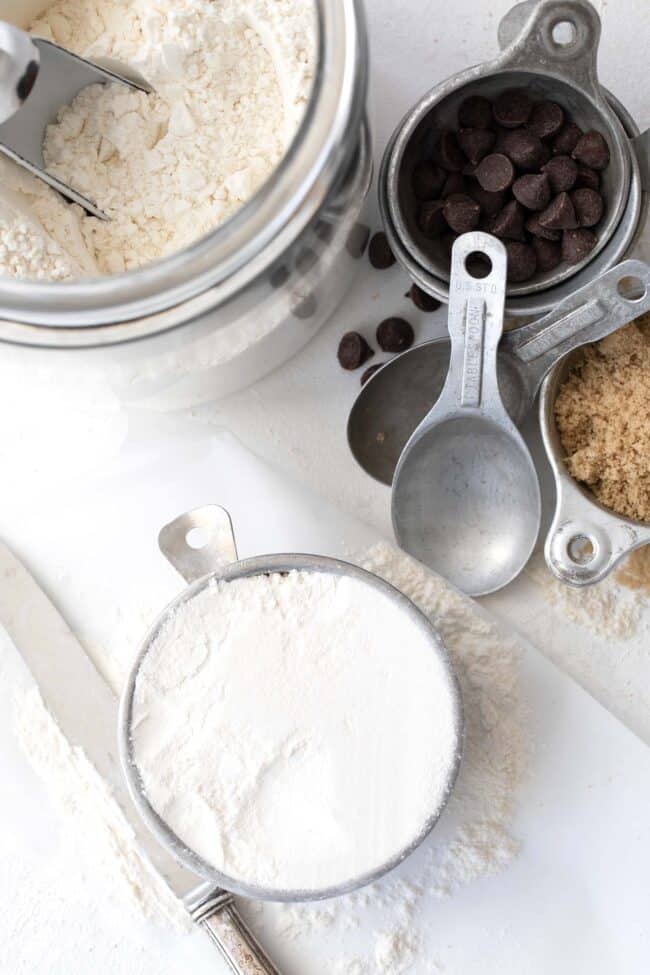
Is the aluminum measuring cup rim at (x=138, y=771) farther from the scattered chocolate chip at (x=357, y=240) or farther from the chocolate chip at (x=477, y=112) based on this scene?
the chocolate chip at (x=477, y=112)

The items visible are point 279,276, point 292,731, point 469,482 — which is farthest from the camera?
point 469,482

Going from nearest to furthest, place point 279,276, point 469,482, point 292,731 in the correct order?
point 279,276 → point 292,731 → point 469,482

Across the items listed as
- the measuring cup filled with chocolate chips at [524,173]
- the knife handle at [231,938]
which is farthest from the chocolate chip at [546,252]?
the knife handle at [231,938]

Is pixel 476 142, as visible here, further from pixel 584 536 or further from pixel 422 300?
pixel 584 536

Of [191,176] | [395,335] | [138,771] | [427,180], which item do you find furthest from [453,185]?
[138,771]

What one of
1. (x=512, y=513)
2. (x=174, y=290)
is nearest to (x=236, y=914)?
(x=512, y=513)

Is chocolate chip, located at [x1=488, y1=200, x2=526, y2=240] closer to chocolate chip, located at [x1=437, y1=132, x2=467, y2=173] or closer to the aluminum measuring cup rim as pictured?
chocolate chip, located at [x1=437, y1=132, x2=467, y2=173]
